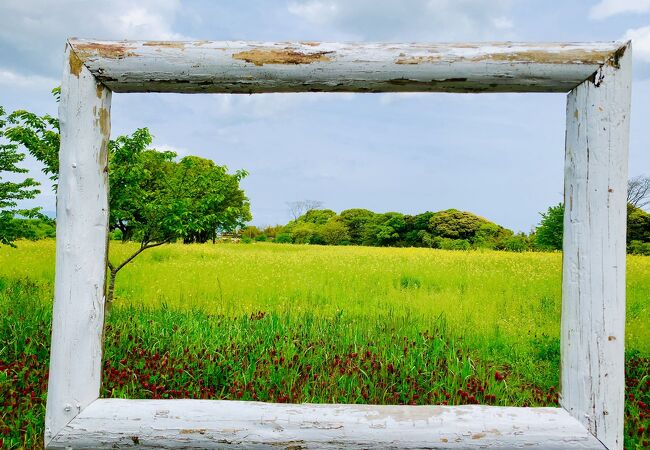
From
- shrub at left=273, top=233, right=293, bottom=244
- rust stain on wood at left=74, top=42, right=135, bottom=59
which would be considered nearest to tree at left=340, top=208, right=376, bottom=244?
shrub at left=273, top=233, right=293, bottom=244

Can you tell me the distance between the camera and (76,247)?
2.74 metres

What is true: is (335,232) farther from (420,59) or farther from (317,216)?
(420,59)

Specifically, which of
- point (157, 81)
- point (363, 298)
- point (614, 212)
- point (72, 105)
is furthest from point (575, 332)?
point (363, 298)

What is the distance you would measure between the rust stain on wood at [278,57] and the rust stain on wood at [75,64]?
0.84 meters

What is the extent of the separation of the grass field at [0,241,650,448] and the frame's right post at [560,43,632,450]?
1.02m

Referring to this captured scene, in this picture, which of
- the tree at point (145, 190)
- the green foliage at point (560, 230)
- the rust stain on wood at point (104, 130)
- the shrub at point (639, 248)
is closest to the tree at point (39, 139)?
the tree at point (145, 190)

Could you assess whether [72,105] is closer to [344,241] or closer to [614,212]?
[614,212]

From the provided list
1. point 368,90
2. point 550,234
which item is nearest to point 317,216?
point 550,234

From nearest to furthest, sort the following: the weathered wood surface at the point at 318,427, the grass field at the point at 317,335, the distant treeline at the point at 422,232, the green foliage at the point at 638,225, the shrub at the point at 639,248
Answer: the weathered wood surface at the point at 318,427 < the grass field at the point at 317,335 < the distant treeline at the point at 422,232 < the shrub at the point at 639,248 < the green foliage at the point at 638,225

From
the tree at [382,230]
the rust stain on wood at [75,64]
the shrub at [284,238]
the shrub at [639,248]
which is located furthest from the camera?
the shrub at [639,248]

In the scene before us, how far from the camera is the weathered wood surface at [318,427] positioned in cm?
267

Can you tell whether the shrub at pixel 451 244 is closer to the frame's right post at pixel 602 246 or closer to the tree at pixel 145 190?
the tree at pixel 145 190

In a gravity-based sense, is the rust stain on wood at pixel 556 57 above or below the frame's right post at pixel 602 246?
above

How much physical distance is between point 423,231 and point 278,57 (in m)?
13.0
